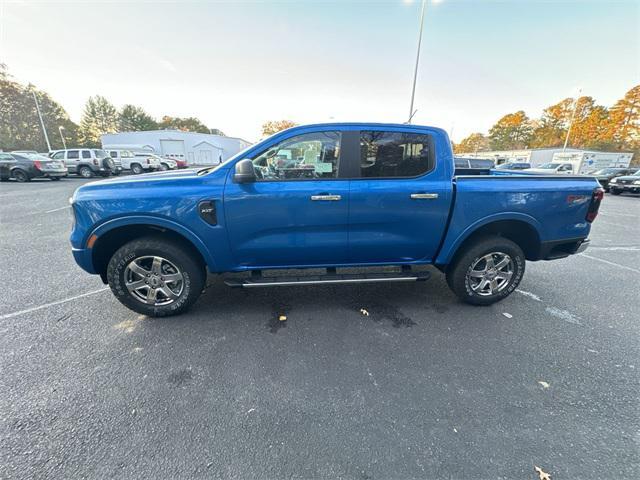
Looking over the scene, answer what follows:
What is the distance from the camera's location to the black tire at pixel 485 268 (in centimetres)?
305

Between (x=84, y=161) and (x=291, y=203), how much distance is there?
76.0 ft

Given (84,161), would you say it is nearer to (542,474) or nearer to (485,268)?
(485,268)

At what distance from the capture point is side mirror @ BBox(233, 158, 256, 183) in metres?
2.54

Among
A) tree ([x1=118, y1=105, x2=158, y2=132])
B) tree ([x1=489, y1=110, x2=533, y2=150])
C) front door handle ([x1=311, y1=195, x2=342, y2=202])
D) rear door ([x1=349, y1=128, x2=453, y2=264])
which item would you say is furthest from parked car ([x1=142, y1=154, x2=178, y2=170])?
tree ([x1=489, y1=110, x2=533, y2=150])

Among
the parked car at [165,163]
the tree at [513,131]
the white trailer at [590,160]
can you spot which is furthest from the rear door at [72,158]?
the tree at [513,131]

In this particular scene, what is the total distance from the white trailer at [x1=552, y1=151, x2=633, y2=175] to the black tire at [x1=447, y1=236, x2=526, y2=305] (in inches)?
1550

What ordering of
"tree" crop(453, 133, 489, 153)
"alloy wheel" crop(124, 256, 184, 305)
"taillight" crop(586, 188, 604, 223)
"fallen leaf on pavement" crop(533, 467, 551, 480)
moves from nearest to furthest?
"fallen leaf on pavement" crop(533, 467, 551, 480), "alloy wheel" crop(124, 256, 184, 305), "taillight" crop(586, 188, 604, 223), "tree" crop(453, 133, 489, 153)

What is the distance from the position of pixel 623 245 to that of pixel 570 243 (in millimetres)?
4381

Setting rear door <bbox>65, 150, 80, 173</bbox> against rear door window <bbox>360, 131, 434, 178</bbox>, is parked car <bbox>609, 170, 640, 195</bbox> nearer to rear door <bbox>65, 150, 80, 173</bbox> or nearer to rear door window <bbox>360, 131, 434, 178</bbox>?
rear door window <bbox>360, 131, 434, 178</bbox>

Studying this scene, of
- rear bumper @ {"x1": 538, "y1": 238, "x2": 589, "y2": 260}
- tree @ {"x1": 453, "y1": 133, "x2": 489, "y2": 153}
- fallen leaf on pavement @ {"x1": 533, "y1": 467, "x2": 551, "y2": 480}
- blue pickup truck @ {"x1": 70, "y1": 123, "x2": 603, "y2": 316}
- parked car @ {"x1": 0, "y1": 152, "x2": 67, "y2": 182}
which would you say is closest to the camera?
fallen leaf on pavement @ {"x1": 533, "y1": 467, "x2": 551, "y2": 480}

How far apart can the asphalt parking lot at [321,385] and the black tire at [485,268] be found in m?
0.16

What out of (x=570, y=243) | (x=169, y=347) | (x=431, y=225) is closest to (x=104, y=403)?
(x=169, y=347)

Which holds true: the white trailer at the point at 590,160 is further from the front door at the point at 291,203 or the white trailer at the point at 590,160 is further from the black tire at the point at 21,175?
the black tire at the point at 21,175

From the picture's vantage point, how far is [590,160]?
32.2 m
